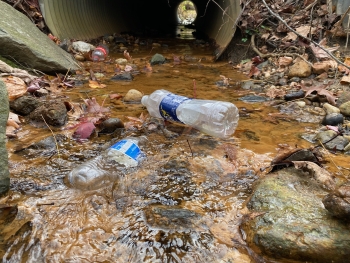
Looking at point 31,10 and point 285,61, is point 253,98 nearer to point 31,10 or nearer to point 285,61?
point 285,61

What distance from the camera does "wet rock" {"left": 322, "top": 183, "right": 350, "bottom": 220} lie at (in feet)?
4.25

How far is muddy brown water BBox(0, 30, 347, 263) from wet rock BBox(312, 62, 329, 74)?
1.55 meters

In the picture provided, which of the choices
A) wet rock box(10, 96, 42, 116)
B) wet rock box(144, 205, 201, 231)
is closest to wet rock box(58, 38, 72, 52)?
wet rock box(10, 96, 42, 116)

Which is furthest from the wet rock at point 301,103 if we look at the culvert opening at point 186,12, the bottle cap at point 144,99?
the culvert opening at point 186,12

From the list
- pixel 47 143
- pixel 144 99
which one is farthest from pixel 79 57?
pixel 47 143

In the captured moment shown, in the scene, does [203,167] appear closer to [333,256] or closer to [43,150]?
[333,256]

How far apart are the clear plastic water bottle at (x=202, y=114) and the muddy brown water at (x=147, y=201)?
99 mm

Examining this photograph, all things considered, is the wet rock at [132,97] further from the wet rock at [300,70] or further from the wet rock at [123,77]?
the wet rock at [300,70]

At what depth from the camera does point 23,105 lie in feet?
9.09

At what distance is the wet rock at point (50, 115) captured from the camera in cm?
262

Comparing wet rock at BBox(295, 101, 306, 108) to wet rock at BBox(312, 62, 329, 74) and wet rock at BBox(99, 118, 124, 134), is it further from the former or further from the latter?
wet rock at BBox(99, 118, 124, 134)

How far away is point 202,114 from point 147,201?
1200 millimetres

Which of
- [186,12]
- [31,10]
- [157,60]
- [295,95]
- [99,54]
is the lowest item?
[186,12]

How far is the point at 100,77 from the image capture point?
4543mm
